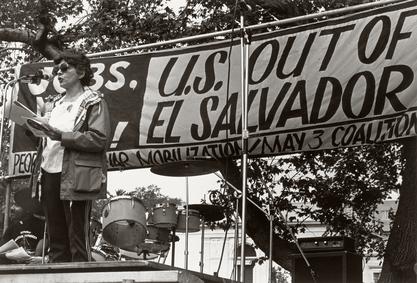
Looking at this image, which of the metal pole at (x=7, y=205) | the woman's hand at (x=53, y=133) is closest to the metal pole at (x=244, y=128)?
the woman's hand at (x=53, y=133)

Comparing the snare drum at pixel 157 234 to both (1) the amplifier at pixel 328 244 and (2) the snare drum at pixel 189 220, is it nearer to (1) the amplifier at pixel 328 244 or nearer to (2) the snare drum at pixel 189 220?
(2) the snare drum at pixel 189 220

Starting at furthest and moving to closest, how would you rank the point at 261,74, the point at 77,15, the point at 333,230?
the point at 77,15 < the point at 333,230 < the point at 261,74

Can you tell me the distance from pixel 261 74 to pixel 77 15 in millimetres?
6826

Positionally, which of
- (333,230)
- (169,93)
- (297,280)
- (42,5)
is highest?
(42,5)

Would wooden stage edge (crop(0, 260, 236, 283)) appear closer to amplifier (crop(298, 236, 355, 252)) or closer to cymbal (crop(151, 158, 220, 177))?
cymbal (crop(151, 158, 220, 177))

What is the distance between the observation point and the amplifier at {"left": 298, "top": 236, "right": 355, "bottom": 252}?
7.73m

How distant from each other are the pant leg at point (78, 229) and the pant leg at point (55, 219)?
0.09m

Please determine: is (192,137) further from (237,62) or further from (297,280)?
(297,280)

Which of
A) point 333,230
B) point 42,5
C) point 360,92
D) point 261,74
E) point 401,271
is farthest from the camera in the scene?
point 333,230

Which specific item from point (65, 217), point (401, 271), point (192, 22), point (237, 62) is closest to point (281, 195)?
point (192, 22)

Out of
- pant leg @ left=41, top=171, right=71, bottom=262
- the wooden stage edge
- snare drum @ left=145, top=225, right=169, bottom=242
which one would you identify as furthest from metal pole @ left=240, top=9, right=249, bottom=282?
snare drum @ left=145, top=225, right=169, bottom=242

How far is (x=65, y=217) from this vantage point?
5328 mm

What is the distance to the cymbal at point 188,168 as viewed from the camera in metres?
7.56

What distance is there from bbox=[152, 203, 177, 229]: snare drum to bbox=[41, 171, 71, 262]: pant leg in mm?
4290
